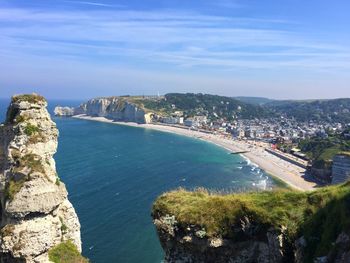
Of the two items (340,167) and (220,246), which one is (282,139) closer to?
(340,167)

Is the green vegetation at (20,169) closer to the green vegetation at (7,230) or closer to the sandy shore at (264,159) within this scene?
the green vegetation at (7,230)

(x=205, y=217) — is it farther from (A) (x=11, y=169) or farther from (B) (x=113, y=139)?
(B) (x=113, y=139)

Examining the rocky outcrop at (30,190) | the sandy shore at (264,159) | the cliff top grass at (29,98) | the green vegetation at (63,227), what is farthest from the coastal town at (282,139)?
the cliff top grass at (29,98)

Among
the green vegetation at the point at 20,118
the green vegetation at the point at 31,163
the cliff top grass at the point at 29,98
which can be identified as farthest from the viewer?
the cliff top grass at the point at 29,98

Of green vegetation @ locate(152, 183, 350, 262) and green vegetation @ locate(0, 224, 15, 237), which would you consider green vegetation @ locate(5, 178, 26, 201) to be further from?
green vegetation @ locate(152, 183, 350, 262)

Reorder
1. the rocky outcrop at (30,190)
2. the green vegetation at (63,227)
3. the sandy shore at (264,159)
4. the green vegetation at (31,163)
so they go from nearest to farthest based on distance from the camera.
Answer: the rocky outcrop at (30,190) → the green vegetation at (31,163) → the green vegetation at (63,227) → the sandy shore at (264,159)

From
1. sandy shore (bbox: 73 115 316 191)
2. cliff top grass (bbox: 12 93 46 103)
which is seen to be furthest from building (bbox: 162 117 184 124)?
cliff top grass (bbox: 12 93 46 103)
